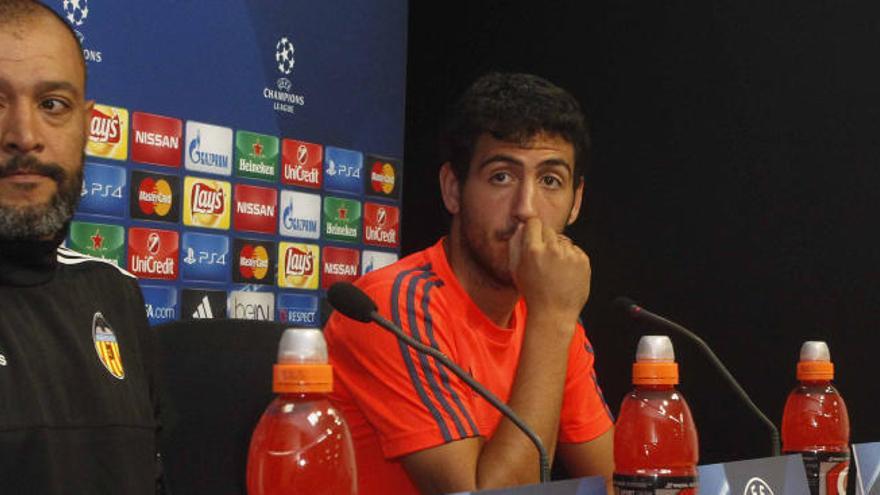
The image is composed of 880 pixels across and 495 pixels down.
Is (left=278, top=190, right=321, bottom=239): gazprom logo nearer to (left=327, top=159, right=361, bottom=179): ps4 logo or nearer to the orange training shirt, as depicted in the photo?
(left=327, top=159, right=361, bottom=179): ps4 logo

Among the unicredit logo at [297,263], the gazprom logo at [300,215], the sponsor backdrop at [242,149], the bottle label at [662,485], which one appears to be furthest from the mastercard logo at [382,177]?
the bottle label at [662,485]

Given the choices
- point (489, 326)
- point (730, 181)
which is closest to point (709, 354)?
point (489, 326)

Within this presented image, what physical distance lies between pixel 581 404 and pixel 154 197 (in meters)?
1.38

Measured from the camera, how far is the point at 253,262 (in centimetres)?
306

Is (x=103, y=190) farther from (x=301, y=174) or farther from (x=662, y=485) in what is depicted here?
(x=662, y=485)

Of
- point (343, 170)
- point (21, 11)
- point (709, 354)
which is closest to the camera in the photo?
point (21, 11)

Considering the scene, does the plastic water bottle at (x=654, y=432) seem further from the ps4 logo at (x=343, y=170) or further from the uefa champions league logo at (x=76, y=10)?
the ps4 logo at (x=343, y=170)

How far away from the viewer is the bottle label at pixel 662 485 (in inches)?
46.3

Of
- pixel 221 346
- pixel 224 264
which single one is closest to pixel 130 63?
pixel 224 264

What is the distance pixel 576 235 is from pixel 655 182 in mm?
324

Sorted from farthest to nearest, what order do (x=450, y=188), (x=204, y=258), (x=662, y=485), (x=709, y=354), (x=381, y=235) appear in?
(x=381, y=235)
(x=204, y=258)
(x=450, y=188)
(x=709, y=354)
(x=662, y=485)

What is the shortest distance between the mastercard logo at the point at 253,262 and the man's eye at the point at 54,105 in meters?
1.51

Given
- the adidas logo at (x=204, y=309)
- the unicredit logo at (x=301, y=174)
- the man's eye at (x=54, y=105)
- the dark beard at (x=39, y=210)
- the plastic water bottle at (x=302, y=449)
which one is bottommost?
the plastic water bottle at (x=302, y=449)

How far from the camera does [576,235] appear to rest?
3473 millimetres
